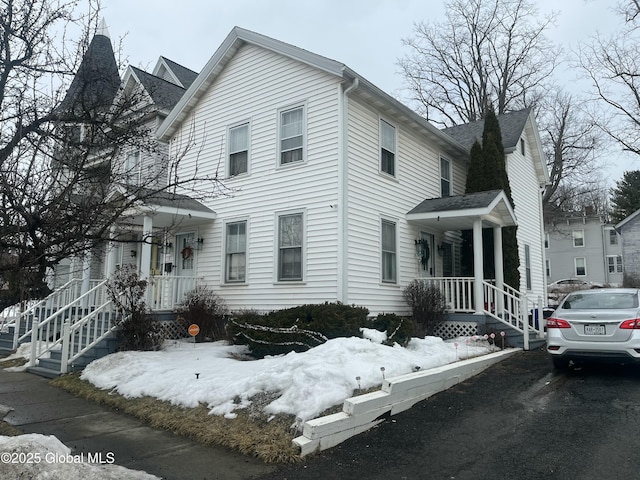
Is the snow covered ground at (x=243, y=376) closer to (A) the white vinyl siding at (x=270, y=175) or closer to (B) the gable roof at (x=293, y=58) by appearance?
(A) the white vinyl siding at (x=270, y=175)

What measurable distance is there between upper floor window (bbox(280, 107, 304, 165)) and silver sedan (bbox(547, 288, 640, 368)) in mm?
6846

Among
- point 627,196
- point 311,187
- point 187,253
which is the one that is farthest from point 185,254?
point 627,196

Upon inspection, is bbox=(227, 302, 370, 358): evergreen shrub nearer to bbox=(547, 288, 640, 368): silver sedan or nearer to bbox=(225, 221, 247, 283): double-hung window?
bbox=(225, 221, 247, 283): double-hung window

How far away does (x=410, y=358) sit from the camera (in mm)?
8156

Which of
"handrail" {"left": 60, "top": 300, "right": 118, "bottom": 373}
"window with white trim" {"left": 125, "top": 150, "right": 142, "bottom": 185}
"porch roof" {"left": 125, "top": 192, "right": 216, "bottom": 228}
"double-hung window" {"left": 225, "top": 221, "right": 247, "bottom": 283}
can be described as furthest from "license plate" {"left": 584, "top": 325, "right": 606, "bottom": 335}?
"handrail" {"left": 60, "top": 300, "right": 118, "bottom": 373}

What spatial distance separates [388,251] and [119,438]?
8.18 metres

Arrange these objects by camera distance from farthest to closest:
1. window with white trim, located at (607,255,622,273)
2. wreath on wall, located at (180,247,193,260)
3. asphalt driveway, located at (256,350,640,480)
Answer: window with white trim, located at (607,255,622,273) → wreath on wall, located at (180,247,193,260) → asphalt driveway, located at (256,350,640,480)

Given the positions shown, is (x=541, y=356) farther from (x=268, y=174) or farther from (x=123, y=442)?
(x=123, y=442)

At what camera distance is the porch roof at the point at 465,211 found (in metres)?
12.1

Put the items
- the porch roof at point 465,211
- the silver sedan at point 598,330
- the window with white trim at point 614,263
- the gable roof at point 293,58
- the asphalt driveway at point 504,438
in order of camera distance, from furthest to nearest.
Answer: the window with white trim at point 614,263 → the porch roof at point 465,211 → the gable roof at point 293,58 → the silver sedan at point 598,330 → the asphalt driveway at point 504,438

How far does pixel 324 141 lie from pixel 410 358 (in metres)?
5.65

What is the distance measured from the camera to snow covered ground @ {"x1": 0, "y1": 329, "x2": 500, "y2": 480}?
448cm

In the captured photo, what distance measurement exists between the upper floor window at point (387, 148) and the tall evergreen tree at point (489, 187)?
3.44 metres

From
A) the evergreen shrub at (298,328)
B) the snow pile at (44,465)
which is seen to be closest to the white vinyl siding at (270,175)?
the evergreen shrub at (298,328)
